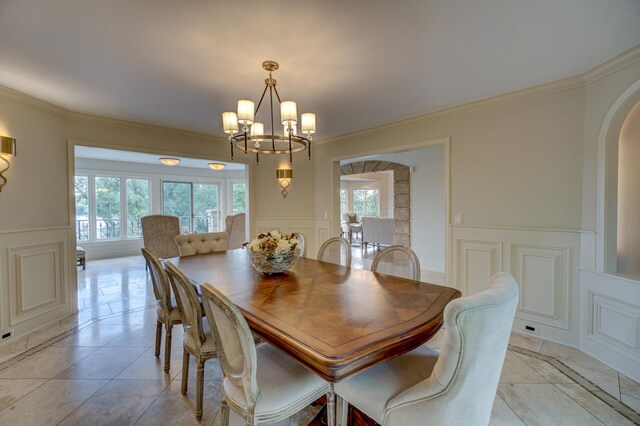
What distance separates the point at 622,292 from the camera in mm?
2258

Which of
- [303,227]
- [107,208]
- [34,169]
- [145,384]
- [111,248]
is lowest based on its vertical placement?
[145,384]

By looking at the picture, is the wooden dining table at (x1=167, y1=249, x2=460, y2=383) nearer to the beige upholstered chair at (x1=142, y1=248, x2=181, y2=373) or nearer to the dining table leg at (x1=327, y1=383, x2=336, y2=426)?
the beige upholstered chair at (x1=142, y1=248, x2=181, y2=373)

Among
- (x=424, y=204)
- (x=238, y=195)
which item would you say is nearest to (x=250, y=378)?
(x=424, y=204)

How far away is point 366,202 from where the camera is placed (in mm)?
12227

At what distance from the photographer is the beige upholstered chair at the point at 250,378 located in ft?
3.87

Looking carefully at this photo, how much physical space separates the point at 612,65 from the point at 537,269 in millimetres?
1839

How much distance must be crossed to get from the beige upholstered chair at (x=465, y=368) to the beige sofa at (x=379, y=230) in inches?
250

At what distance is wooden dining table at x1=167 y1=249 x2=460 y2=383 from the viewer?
44.0 inches

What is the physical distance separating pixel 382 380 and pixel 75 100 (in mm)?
3927

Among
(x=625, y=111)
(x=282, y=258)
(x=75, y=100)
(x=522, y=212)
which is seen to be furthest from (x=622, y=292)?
(x=75, y=100)

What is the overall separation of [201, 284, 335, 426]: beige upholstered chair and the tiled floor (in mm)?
589

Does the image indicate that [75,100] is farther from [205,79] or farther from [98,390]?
[98,390]

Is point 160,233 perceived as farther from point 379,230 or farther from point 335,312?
point 379,230

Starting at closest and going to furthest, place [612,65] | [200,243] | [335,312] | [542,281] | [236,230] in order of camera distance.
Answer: [335,312] → [612,65] → [542,281] → [200,243] → [236,230]
